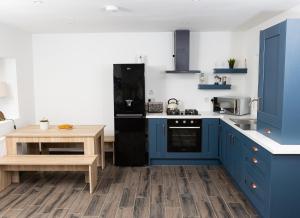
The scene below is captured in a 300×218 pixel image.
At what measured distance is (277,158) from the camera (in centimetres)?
237

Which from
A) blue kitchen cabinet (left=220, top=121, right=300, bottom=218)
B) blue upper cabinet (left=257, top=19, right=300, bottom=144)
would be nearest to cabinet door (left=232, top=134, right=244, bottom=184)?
A: blue kitchen cabinet (left=220, top=121, right=300, bottom=218)

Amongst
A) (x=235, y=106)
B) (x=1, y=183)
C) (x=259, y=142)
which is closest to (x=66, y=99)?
(x=1, y=183)

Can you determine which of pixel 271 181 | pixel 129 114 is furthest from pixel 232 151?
pixel 129 114

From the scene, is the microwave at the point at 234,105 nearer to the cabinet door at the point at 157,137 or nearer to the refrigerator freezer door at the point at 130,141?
the cabinet door at the point at 157,137

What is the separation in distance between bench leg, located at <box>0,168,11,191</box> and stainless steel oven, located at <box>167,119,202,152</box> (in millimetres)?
2471

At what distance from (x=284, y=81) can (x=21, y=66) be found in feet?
13.5

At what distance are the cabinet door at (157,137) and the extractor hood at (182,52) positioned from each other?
3.23 feet

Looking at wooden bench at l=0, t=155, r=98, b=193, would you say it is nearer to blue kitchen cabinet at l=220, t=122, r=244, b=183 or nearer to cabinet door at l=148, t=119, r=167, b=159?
cabinet door at l=148, t=119, r=167, b=159

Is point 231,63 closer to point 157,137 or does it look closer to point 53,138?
point 157,137

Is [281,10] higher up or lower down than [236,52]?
higher up

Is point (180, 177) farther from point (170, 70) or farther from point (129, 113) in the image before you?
point (170, 70)

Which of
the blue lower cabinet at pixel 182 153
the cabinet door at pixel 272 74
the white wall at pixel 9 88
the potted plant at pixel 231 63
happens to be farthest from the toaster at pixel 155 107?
the white wall at pixel 9 88

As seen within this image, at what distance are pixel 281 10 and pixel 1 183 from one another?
4.32 metres

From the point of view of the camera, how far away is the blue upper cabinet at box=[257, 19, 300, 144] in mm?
2395
